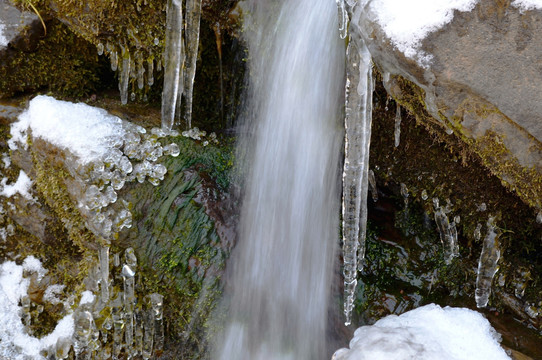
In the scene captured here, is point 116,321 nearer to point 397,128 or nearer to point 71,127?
point 71,127

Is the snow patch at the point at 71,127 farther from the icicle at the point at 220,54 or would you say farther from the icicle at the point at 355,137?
the icicle at the point at 355,137

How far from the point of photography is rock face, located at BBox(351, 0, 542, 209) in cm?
192

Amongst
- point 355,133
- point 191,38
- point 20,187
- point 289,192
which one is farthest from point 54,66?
point 355,133

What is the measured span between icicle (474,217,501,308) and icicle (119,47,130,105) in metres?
2.67

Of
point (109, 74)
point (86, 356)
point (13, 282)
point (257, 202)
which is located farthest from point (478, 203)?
point (13, 282)

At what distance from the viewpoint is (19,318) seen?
364 cm

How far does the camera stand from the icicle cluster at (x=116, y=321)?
3067 mm

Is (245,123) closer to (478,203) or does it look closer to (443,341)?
(478,203)

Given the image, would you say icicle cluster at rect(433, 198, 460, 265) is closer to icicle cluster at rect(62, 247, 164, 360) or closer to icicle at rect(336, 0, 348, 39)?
icicle at rect(336, 0, 348, 39)

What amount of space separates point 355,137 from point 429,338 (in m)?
1.05

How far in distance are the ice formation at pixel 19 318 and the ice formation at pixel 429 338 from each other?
237 cm

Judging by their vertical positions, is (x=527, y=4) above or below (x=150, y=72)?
above

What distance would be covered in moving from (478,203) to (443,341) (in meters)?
0.97

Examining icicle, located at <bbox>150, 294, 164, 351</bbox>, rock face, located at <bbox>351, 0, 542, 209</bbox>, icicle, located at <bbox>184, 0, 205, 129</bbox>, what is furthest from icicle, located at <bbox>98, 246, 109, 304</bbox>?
rock face, located at <bbox>351, 0, 542, 209</bbox>
